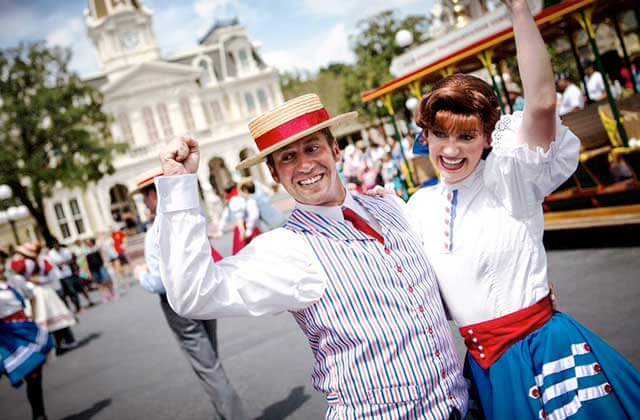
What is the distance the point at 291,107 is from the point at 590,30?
18.8 ft

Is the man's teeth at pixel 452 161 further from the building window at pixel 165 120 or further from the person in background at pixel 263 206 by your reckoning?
the building window at pixel 165 120

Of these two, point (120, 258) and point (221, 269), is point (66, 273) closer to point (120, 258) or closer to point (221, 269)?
point (120, 258)

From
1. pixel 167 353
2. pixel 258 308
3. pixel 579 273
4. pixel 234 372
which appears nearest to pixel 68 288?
pixel 167 353

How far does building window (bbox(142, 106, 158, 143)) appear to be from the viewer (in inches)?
1439

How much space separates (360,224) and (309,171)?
27 cm

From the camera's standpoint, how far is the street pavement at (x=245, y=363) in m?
4.26

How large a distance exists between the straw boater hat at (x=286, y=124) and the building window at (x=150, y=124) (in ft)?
122

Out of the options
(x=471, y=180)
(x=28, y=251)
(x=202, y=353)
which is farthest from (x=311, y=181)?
(x=28, y=251)

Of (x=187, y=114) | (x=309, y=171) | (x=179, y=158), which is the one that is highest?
(x=187, y=114)

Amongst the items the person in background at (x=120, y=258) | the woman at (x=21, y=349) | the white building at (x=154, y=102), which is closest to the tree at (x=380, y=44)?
the white building at (x=154, y=102)

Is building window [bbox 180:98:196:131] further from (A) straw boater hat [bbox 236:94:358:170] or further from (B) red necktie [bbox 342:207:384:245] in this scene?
(B) red necktie [bbox 342:207:384:245]

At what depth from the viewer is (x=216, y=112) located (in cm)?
3956

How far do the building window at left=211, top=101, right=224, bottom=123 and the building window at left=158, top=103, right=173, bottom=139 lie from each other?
363cm

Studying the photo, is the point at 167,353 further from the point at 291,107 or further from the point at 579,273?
the point at 291,107
